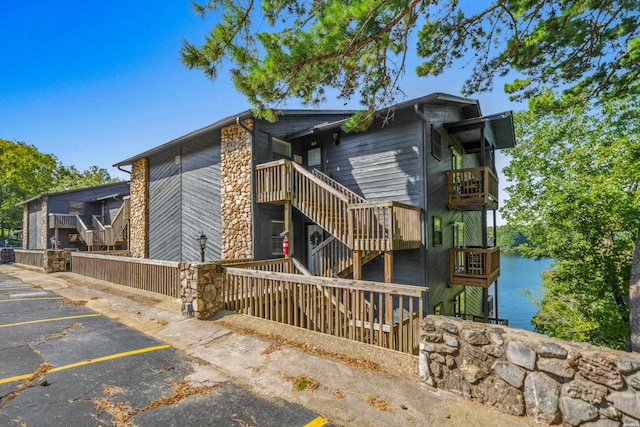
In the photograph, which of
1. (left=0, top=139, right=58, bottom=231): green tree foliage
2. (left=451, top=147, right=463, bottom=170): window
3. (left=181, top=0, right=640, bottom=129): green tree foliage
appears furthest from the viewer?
(left=0, top=139, right=58, bottom=231): green tree foliage

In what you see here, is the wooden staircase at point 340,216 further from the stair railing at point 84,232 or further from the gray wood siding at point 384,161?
the stair railing at point 84,232

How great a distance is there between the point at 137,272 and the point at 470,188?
37.5 feet

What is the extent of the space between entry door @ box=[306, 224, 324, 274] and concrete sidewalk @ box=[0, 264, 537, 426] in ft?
16.7

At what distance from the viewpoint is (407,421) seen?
2.78 m

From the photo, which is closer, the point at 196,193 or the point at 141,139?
the point at 196,193

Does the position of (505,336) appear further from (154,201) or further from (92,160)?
(92,160)

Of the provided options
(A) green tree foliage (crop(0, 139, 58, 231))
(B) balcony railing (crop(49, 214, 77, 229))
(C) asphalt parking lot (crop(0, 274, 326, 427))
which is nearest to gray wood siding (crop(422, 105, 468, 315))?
(C) asphalt parking lot (crop(0, 274, 326, 427))

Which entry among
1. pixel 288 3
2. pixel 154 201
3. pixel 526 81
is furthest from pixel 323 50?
pixel 154 201

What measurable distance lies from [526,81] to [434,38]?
332cm

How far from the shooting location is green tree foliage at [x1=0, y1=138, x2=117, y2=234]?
32.1 metres

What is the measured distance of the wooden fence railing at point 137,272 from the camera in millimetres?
8062

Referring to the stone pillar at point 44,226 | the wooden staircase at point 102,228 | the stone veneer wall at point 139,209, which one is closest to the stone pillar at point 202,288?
the stone veneer wall at point 139,209

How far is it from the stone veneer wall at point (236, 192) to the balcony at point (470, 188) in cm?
721

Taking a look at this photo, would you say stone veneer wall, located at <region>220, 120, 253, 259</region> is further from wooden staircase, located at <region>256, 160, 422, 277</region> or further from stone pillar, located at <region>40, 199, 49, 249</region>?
stone pillar, located at <region>40, 199, 49, 249</region>
